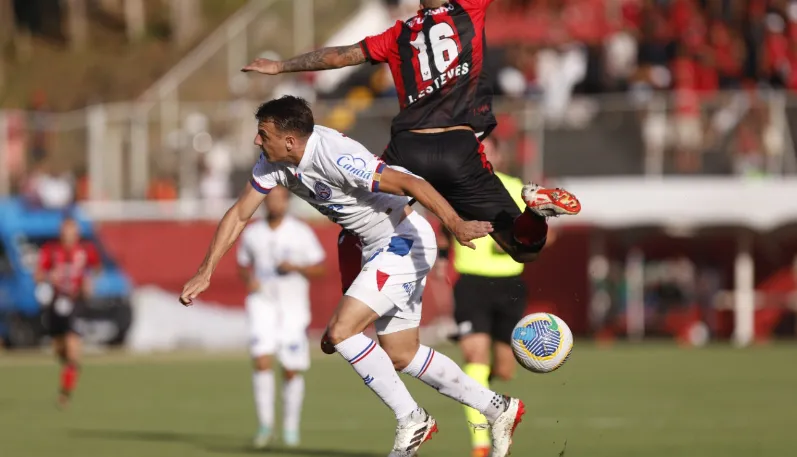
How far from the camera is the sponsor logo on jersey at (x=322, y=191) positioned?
31.9 ft

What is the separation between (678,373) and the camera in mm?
21375

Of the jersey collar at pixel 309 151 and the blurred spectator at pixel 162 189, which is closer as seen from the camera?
the jersey collar at pixel 309 151

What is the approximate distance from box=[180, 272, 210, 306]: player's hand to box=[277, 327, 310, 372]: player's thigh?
479cm

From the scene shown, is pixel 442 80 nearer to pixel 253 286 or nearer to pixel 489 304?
pixel 489 304

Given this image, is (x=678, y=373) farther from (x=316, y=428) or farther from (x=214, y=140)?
(x=214, y=140)

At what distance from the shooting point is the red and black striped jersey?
10.1 meters

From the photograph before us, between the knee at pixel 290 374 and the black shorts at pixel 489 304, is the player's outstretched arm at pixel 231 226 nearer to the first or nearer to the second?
the black shorts at pixel 489 304

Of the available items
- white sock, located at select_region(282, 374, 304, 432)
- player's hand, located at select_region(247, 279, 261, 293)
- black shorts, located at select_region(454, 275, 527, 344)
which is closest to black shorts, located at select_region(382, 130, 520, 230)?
black shorts, located at select_region(454, 275, 527, 344)

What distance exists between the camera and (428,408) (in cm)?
1712

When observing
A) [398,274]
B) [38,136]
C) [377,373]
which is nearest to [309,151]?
[398,274]

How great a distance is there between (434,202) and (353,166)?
0.66m

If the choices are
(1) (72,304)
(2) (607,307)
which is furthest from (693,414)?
(2) (607,307)

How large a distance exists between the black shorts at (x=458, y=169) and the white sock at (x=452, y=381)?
1010 millimetres

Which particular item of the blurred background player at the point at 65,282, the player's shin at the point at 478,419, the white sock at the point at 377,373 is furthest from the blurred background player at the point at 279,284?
the blurred background player at the point at 65,282
